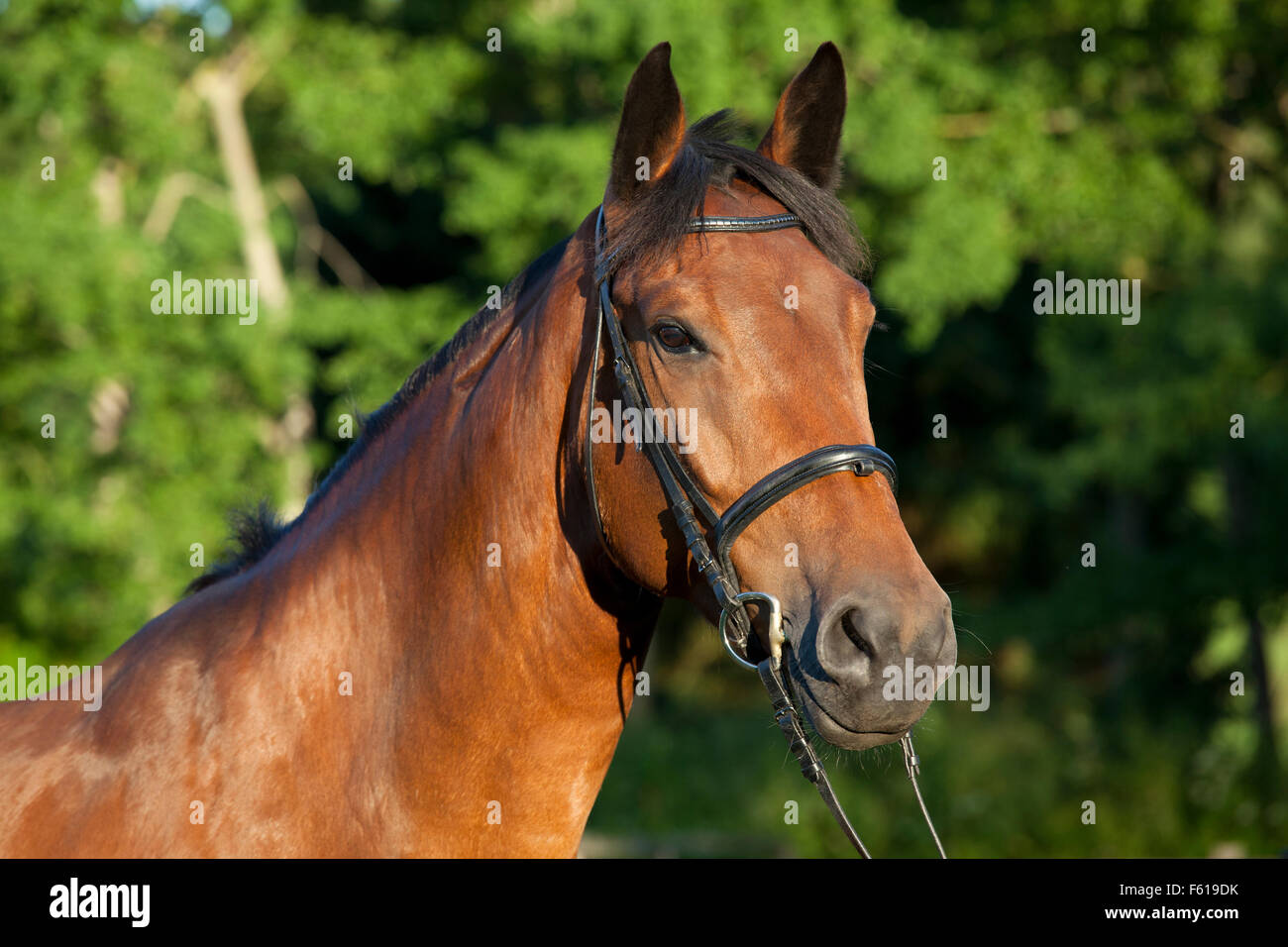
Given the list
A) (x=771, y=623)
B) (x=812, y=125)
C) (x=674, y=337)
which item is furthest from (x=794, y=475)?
(x=812, y=125)

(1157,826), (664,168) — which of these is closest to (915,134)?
(1157,826)

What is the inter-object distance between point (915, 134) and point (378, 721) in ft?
40.2

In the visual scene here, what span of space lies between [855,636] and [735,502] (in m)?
0.39

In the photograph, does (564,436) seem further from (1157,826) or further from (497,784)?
(1157,826)

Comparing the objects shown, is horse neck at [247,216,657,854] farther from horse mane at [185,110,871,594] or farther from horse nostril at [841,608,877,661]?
horse nostril at [841,608,877,661]

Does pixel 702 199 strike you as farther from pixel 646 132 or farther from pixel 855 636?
pixel 855 636

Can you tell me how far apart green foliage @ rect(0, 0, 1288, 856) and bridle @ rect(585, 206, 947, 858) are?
10530mm

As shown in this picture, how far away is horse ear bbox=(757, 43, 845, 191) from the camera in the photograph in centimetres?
297

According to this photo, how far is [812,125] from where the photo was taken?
9.93 ft
